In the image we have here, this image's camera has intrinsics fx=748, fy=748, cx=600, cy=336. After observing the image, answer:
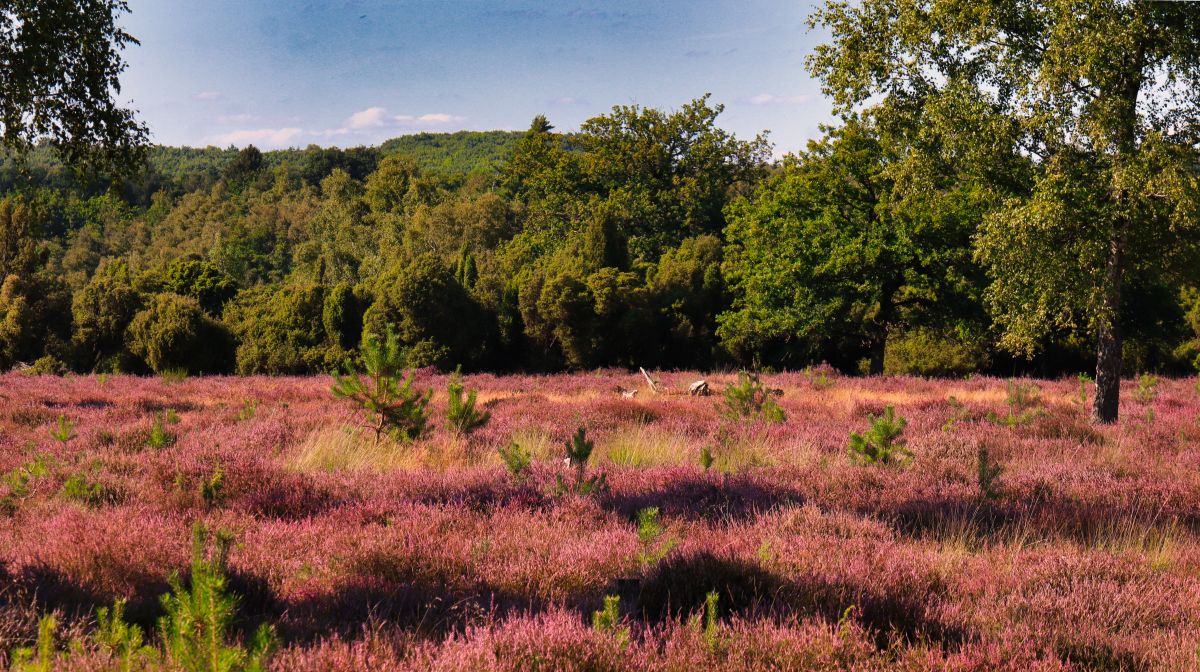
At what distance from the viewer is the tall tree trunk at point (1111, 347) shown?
1180 cm

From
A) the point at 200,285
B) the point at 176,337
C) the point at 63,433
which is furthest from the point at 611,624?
the point at 200,285

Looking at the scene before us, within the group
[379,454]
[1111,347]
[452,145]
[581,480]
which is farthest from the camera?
[452,145]

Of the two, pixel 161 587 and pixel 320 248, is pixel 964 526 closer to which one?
pixel 161 587

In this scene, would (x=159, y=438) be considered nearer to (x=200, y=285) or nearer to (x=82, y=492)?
(x=82, y=492)

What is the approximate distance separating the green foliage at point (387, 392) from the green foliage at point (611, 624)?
5.77 metres

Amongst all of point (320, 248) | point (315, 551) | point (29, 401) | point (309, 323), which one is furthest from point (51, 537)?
point (320, 248)

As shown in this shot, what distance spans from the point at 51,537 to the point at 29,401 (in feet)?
38.1

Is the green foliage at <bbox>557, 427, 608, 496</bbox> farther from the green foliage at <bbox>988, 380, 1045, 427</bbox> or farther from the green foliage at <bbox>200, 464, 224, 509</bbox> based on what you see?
the green foliage at <bbox>988, 380, 1045, 427</bbox>

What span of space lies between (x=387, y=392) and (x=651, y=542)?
5.20 meters

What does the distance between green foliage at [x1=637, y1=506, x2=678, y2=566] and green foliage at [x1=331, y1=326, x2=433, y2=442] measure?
15.5ft

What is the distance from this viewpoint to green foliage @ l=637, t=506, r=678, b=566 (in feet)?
15.2

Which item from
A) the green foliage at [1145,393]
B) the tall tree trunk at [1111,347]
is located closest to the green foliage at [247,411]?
the tall tree trunk at [1111,347]

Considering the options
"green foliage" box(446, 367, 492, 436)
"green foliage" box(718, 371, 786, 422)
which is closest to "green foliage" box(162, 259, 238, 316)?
"green foliage" box(446, 367, 492, 436)

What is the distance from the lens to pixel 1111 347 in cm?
1262
